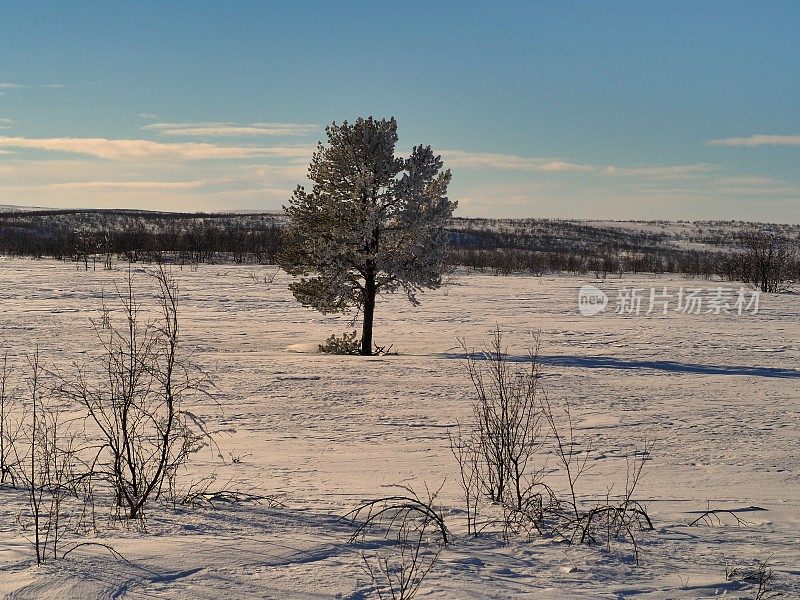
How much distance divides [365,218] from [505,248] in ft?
223

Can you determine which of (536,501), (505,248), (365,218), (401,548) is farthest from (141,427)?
(505,248)

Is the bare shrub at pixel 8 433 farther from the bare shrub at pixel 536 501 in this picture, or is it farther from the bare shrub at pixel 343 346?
the bare shrub at pixel 343 346

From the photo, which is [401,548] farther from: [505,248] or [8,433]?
[505,248]

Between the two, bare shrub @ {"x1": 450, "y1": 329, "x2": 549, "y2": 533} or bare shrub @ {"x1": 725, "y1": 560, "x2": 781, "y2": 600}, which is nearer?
bare shrub @ {"x1": 725, "y1": 560, "x2": 781, "y2": 600}

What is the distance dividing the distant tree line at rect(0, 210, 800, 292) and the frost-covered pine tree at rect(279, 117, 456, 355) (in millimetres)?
997

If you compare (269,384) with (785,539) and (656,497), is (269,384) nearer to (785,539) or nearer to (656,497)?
(656,497)

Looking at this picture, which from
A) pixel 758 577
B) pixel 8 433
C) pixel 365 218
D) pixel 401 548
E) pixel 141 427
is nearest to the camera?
pixel 758 577

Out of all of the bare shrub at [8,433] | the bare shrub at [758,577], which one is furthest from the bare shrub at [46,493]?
the bare shrub at [758,577]

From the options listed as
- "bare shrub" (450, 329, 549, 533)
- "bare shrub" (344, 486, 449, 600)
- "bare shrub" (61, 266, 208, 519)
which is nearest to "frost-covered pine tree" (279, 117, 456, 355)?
"bare shrub" (61, 266, 208, 519)

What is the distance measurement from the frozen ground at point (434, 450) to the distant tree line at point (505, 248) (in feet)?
14.2

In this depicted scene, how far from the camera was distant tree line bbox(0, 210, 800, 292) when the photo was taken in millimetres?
46812

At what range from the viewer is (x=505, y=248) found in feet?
279

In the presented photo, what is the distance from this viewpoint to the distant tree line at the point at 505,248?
154 feet

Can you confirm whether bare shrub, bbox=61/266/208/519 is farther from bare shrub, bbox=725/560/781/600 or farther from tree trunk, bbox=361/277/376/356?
tree trunk, bbox=361/277/376/356
